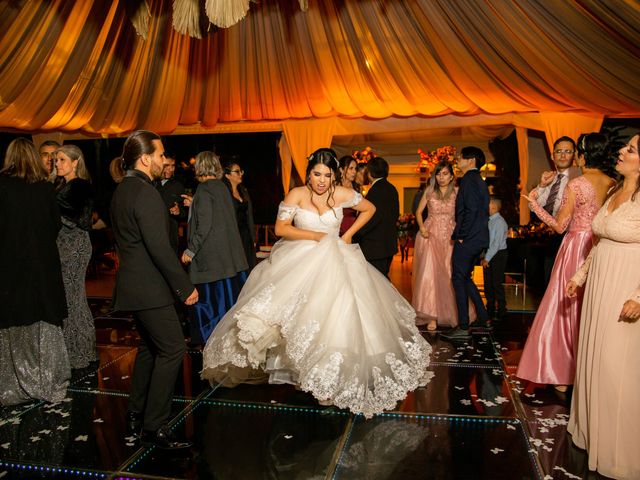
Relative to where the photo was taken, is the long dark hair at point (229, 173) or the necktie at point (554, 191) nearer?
the necktie at point (554, 191)

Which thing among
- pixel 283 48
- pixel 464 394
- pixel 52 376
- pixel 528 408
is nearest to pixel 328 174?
pixel 464 394

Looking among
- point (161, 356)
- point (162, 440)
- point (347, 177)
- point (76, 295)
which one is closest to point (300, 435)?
point (162, 440)

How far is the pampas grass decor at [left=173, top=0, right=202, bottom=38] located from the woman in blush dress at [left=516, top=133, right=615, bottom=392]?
3605 mm

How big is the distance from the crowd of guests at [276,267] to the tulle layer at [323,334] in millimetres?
27

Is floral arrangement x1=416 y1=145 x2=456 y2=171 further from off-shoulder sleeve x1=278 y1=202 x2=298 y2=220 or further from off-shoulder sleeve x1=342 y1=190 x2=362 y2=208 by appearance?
off-shoulder sleeve x1=278 y1=202 x2=298 y2=220

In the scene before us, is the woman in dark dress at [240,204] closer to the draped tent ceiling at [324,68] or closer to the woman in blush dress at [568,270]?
the draped tent ceiling at [324,68]

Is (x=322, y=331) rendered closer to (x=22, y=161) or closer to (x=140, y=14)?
(x=22, y=161)

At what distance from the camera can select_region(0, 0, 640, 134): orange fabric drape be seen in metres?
6.04

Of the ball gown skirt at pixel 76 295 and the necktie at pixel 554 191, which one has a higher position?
the necktie at pixel 554 191

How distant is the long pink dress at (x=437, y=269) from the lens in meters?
5.28

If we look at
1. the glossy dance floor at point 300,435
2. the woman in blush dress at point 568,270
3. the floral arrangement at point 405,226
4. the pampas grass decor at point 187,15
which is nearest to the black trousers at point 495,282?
the glossy dance floor at point 300,435

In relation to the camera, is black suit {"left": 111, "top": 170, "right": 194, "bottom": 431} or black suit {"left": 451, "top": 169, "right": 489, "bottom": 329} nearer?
black suit {"left": 111, "top": 170, "right": 194, "bottom": 431}

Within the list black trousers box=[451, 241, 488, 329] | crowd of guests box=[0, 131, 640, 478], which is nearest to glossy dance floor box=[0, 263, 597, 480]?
crowd of guests box=[0, 131, 640, 478]

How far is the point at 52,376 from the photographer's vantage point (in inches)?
137
